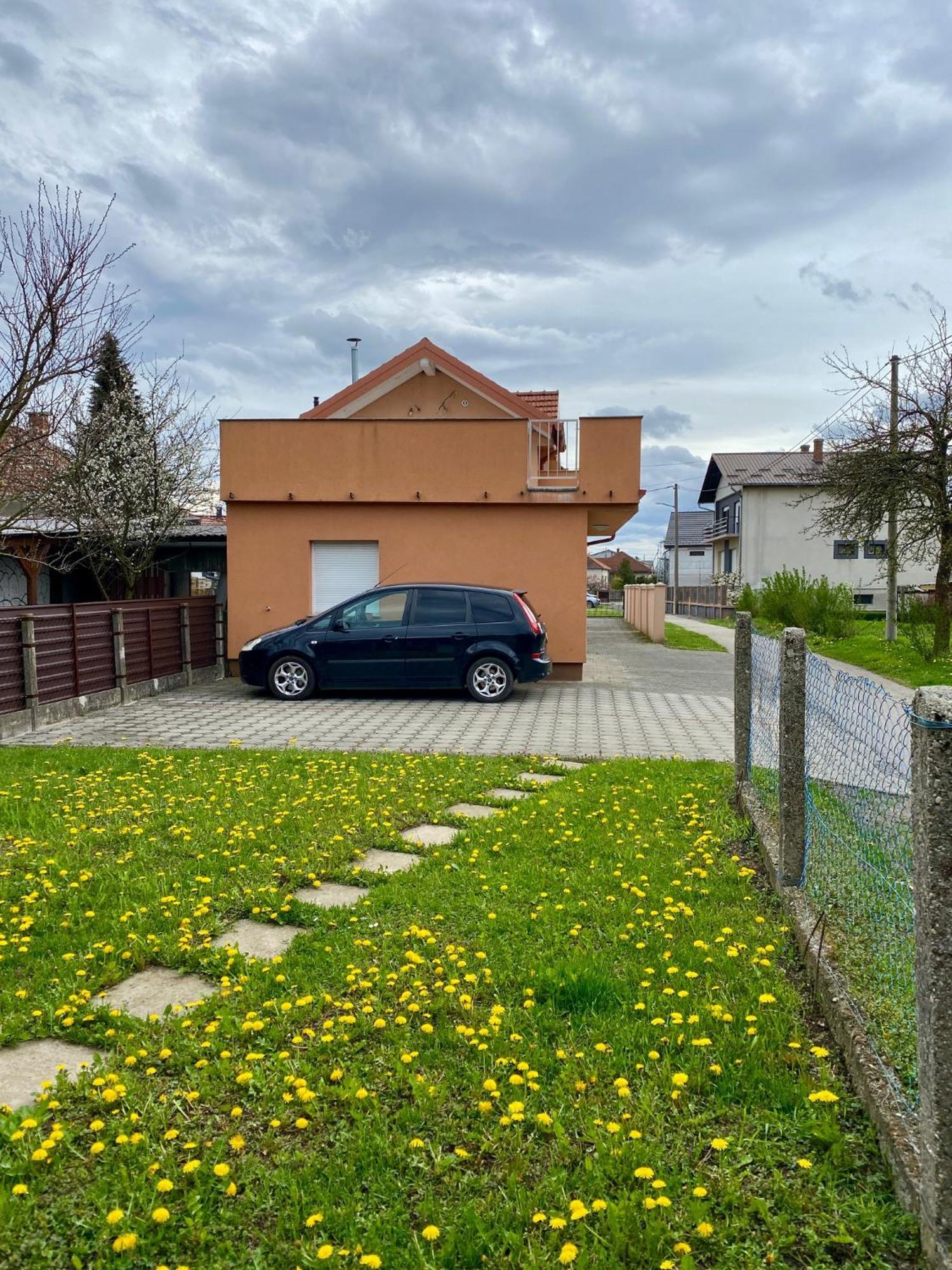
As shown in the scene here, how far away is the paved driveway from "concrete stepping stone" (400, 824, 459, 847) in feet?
9.50

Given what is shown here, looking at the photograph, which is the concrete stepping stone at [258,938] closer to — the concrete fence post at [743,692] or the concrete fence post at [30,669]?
the concrete fence post at [743,692]

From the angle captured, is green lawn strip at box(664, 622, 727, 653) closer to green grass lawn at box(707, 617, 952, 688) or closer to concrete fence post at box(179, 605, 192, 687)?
green grass lawn at box(707, 617, 952, 688)

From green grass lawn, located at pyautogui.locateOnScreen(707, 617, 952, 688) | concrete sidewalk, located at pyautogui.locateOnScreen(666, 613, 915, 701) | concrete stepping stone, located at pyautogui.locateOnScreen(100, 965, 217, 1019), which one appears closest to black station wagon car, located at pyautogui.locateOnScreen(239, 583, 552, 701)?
green grass lawn, located at pyautogui.locateOnScreen(707, 617, 952, 688)

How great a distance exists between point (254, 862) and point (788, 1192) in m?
3.41

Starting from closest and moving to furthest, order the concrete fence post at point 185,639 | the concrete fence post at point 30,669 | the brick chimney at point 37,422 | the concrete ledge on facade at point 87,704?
the concrete ledge on facade at point 87,704
the concrete fence post at point 30,669
the brick chimney at point 37,422
the concrete fence post at point 185,639

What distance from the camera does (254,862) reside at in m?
5.16

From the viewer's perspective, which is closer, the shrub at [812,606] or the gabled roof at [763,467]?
the shrub at [812,606]

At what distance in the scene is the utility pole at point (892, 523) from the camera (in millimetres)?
17984

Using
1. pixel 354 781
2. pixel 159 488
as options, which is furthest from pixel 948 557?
pixel 159 488

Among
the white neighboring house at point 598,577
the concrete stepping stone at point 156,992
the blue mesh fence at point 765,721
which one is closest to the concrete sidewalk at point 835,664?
the blue mesh fence at point 765,721

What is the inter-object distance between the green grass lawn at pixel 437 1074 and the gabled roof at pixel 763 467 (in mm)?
45291

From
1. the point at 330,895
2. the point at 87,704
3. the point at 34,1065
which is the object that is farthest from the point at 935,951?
the point at 87,704

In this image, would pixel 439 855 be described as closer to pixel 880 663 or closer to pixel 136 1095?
pixel 136 1095

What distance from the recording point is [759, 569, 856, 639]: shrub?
82.4ft
